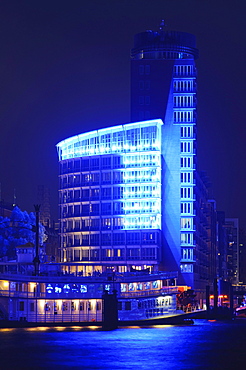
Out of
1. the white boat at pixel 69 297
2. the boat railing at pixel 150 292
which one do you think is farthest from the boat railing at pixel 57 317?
the boat railing at pixel 150 292

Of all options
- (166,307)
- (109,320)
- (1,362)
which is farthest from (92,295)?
(1,362)

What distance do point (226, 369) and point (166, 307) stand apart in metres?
59.8

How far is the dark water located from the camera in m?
95.8

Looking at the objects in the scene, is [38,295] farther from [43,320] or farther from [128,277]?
[128,277]

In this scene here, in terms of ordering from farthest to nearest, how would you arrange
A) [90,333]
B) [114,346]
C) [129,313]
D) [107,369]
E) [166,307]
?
[166,307], [129,313], [90,333], [114,346], [107,369]

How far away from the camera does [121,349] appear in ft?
357

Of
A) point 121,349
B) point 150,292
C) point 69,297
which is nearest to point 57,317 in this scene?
point 69,297

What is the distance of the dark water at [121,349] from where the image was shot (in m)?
95.8

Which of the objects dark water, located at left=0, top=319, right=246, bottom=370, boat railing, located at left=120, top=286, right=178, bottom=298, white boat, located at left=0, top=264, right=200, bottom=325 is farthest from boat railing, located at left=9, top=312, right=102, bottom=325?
boat railing, located at left=120, top=286, right=178, bottom=298

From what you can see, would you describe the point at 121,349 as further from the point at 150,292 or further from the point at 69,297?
the point at 150,292

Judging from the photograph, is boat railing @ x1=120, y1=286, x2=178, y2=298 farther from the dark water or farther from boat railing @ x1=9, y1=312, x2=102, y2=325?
boat railing @ x1=9, y1=312, x2=102, y2=325

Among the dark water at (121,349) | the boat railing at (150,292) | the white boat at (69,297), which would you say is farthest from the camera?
the boat railing at (150,292)

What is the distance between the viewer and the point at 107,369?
91500mm

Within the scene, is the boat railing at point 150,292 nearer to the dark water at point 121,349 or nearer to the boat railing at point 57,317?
the dark water at point 121,349
